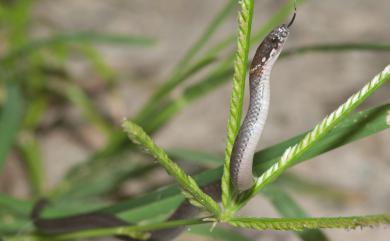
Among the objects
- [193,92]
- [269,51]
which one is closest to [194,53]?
[193,92]

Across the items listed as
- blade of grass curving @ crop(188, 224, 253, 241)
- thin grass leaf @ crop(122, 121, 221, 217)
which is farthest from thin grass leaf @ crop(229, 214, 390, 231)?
blade of grass curving @ crop(188, 224, 253, 241)

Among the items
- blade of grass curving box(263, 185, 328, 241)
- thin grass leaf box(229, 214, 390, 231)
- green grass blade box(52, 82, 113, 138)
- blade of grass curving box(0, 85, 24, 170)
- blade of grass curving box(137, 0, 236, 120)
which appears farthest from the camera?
green grass blade box(52, 82, 113, 138)

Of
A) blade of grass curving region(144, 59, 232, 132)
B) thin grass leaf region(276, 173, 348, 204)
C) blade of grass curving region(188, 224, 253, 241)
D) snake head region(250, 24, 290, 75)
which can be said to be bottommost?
blade of grass curving region(188, 224, 253, 241)

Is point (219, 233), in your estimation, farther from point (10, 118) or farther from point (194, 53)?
point (10, 118)

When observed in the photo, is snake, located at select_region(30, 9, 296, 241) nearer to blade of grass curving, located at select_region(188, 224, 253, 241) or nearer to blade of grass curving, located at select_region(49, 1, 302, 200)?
blade of grass curving, located at select_region(188, 224, 253, 241)

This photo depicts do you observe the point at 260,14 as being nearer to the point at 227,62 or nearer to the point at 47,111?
the point at 47,111

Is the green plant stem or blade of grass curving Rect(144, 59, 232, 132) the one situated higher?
blade of grass curving Rect(144, 59, 232, 132)

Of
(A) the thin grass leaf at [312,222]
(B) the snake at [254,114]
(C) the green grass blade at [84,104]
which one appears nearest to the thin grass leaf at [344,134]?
(B) the snake at [254,114]
